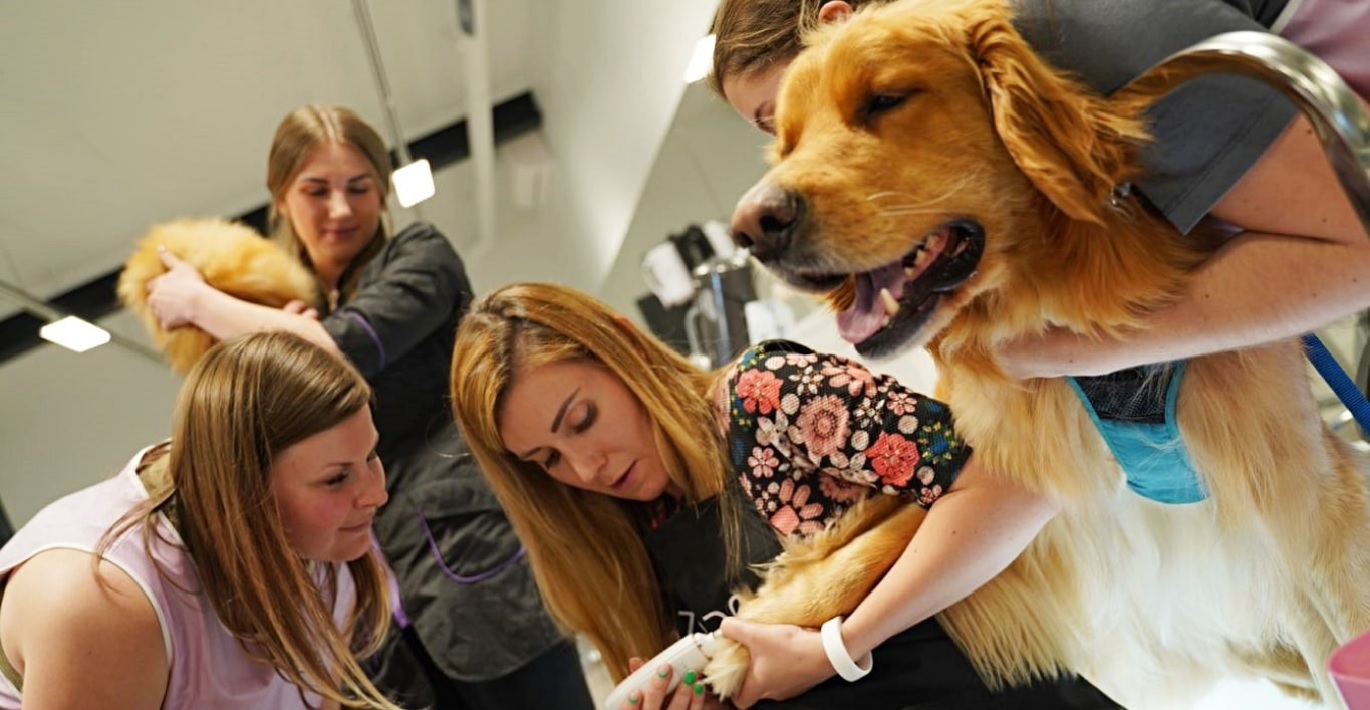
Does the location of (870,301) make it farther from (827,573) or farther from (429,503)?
(429,503)

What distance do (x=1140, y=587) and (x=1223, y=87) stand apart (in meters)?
0.51

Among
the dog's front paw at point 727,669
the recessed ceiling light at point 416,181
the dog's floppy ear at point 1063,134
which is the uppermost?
the dog's floppy ear at point 1063,134

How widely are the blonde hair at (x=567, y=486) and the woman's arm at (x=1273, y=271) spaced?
560 mm

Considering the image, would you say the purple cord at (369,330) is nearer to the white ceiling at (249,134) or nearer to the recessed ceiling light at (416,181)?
the white ceiling at (249,134)

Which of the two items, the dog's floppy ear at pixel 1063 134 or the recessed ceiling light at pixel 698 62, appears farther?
the recessed ceiling light at pixel 698 62

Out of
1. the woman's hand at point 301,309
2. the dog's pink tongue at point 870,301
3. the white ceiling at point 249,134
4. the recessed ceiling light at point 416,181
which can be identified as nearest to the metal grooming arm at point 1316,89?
the dog's pink tongue at point 870,301

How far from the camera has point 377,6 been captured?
254 cm

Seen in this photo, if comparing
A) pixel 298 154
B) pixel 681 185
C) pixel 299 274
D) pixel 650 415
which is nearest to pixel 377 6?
pixel 681 185

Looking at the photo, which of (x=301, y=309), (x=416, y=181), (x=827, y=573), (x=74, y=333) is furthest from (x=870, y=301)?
(x=416, y=181)

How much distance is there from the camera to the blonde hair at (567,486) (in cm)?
118

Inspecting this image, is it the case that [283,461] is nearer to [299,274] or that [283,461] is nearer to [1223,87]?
[299,274]

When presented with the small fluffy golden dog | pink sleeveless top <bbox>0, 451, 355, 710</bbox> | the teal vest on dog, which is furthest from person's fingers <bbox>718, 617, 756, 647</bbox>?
the small fluffy golden dog

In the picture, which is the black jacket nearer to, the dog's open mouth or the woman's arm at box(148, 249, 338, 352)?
the woman's arm at box(148, 249, 338, 352)

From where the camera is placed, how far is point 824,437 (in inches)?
39.0
